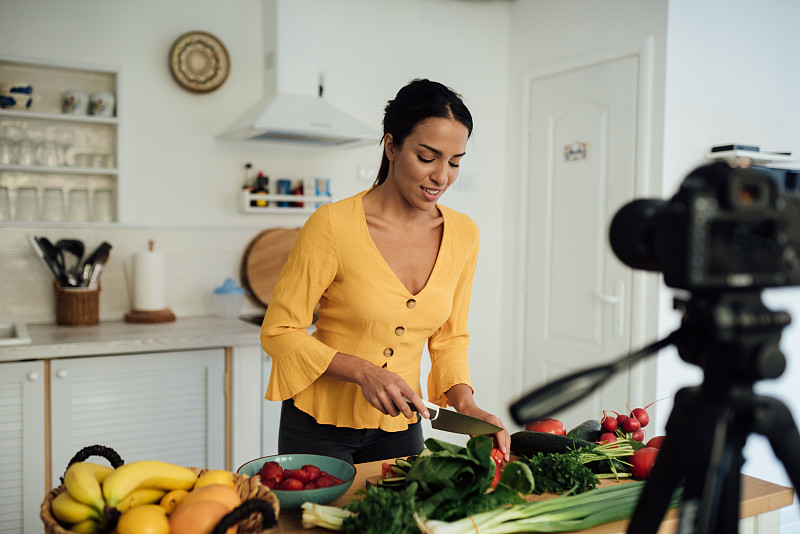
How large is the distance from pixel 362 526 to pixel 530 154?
308cm

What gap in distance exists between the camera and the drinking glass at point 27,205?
304 centimetres

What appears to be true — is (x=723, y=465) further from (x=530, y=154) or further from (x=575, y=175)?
(x=530, y=154)

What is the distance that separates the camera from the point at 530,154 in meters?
3.84

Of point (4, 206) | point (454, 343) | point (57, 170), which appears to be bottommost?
point (454, 343)

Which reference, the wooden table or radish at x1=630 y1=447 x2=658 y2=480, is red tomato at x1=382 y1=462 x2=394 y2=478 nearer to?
→ the wooden table

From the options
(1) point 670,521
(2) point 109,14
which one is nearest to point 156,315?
(2) point 109,14

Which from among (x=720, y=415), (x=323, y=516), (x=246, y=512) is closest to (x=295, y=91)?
(x=323, y=516)

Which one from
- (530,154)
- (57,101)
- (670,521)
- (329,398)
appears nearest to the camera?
(670,521)

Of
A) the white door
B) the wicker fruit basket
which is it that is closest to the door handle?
the white door

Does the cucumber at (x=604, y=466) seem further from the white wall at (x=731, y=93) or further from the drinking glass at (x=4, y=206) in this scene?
the drinking glass at (x=4, y=206)

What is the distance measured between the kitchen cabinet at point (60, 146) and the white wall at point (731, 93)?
252cm

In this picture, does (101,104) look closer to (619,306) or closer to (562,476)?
(619,306)

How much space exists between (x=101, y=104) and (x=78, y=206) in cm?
48

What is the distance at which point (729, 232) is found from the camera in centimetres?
60
